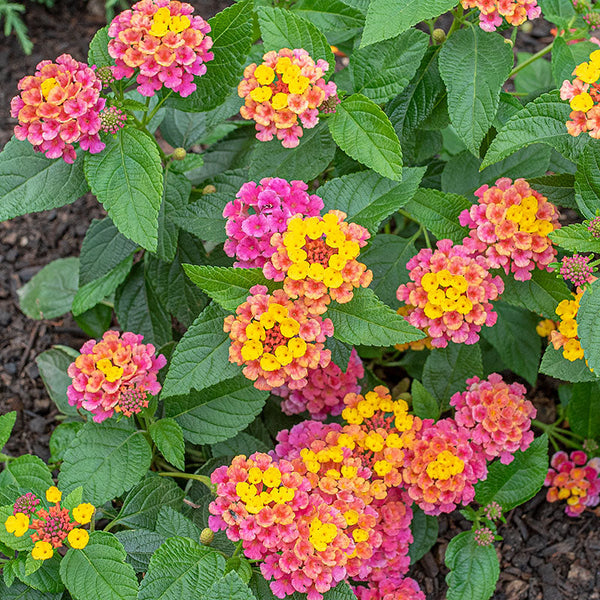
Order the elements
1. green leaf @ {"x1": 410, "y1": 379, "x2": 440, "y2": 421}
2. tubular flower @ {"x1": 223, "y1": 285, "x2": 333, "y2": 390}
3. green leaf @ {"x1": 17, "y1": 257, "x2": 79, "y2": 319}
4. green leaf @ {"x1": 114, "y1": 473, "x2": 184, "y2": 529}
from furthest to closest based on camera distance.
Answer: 1. green leaf @ {"x1": 17, "y1": 257, "x2": 79, "y2": 319}
2. green leaf @ {"x1": 410, "y1": 379, "x2": 440, "y2": 421}
3. green leaf @ {"x1": 114, "y1": 473, "x2": 184, "y2": 529}
4. tubular flower @ {"x1": 223, "y1": 285, "x2": 333, "y2": 390}

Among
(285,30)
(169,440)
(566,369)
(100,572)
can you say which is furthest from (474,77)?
(100,572)

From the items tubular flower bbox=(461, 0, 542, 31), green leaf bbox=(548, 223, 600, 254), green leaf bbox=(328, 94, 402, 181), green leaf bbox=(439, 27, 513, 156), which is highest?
tubular flower bbox=(461, 0, 542, 31)

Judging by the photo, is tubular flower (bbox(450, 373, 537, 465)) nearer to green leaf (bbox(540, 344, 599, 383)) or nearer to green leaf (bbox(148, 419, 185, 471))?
green leaf (bbox(540, 344, 599, 383))

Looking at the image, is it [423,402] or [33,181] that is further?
[423,402]

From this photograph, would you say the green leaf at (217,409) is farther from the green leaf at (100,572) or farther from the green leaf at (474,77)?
the green leaf at (474,77)

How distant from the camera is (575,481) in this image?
2.42m

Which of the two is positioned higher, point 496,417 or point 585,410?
point 496,417

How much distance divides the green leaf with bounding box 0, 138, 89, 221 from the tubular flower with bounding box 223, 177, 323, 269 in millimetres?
472

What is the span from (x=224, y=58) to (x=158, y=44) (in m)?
0.22

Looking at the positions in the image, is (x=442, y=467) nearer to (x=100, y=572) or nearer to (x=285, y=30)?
(x=100, y=572)

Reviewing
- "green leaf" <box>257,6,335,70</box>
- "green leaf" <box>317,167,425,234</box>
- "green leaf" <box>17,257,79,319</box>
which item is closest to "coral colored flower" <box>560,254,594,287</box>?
"green leaf" <box>317,167,425,234</box>

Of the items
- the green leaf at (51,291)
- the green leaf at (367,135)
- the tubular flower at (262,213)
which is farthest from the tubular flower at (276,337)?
the green leaf at (51,291)

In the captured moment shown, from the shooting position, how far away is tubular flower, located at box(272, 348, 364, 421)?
2.30 meters

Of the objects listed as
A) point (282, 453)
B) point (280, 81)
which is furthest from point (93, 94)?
point (282, 453)
